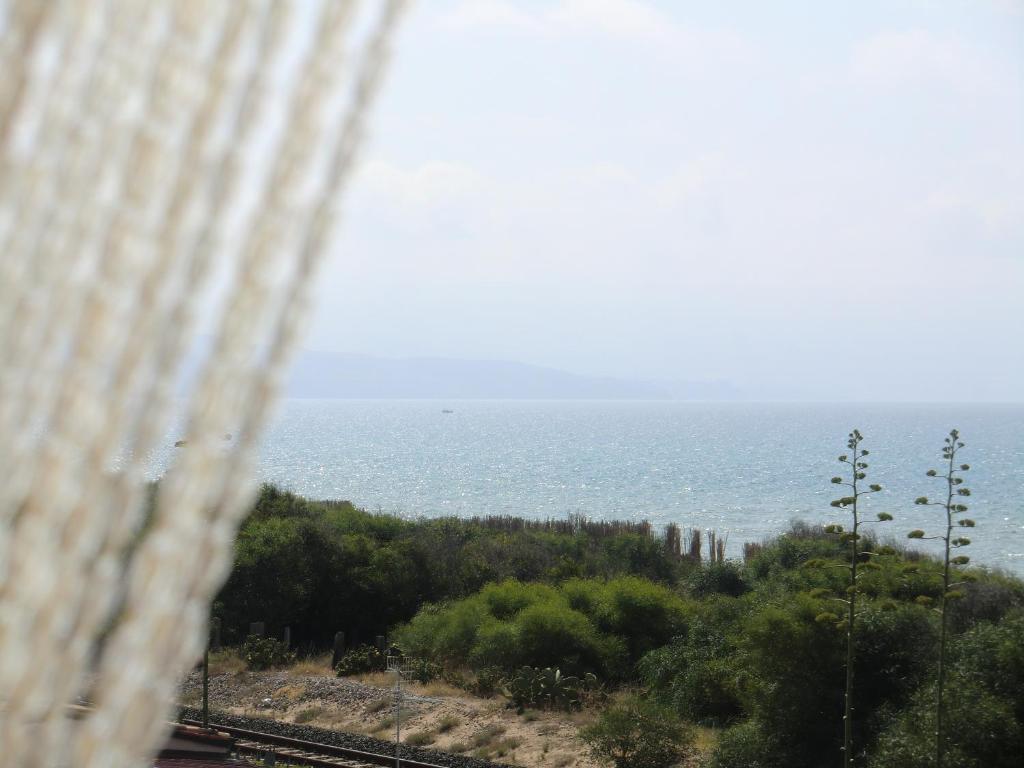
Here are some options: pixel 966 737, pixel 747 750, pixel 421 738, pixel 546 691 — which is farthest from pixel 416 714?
pixel 966 737

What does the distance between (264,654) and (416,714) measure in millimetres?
6065

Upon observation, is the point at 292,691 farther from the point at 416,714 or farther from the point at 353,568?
the point at 353,568

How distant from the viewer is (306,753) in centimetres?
1383

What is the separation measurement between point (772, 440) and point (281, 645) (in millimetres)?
136568

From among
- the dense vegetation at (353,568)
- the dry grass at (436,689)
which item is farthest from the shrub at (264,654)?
the dry grass at (436,689)

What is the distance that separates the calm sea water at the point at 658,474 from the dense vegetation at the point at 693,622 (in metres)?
28.0

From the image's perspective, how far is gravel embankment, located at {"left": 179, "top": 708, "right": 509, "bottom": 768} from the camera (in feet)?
45.2

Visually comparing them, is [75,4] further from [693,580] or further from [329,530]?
[693,580]

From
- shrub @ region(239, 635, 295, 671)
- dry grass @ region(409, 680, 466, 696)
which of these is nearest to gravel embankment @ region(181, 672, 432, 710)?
dry grass @ region(409, 680, 466, 696)

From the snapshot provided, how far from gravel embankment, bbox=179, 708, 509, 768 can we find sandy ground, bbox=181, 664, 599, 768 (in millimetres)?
632

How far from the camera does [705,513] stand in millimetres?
75062

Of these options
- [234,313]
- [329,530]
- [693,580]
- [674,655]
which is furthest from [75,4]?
[693,580]

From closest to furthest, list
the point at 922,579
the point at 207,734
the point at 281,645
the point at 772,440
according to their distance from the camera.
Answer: the point at 207,734 < the point at 922,579 < the point at 281,645 < the point at 772,440

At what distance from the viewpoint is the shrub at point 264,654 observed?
21234 mm
